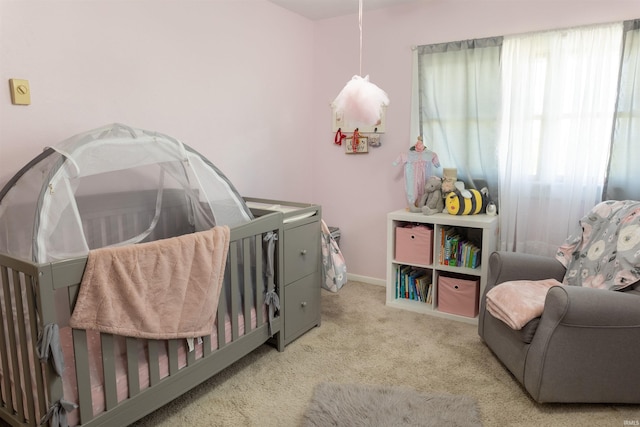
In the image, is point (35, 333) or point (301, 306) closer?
point (35, 333)

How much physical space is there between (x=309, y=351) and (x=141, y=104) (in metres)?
1.75

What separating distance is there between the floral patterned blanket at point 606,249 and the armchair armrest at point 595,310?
22 centimetres

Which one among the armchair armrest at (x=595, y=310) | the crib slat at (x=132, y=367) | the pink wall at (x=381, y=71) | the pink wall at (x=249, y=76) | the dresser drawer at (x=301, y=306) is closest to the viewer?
the crib slat at (x=132, y=367)

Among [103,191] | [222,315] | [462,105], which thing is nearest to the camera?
[222,315]

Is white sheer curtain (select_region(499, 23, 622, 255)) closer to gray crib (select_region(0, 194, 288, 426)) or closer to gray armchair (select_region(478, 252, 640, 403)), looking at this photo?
gray armchair (select_region(478, 252, 640, 403))

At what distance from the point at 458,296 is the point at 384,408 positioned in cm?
128

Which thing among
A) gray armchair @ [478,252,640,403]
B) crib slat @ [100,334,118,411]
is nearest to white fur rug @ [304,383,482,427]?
gray armchair @ [478,252,640,403]

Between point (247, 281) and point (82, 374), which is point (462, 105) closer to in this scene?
point (247, 281)

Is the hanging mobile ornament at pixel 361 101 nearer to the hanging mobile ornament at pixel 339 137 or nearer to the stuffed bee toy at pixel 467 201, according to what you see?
the stuffed bee toy at pixel 467 201

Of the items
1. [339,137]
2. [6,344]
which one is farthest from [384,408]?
[339,137]

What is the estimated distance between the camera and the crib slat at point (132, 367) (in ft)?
5.79

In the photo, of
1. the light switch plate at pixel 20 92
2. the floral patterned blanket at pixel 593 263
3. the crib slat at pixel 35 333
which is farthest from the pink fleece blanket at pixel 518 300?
the light switch plate at pixel 20 92

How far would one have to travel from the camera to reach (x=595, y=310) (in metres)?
1.94

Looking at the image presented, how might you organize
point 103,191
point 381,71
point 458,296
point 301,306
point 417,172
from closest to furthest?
point 103,191 → point 301,306 → point 458,296 → point 417,172 → point 381,71
